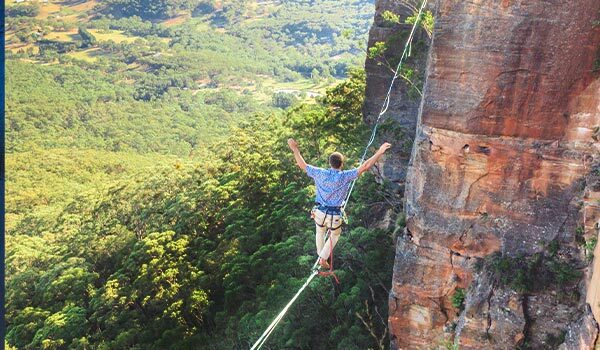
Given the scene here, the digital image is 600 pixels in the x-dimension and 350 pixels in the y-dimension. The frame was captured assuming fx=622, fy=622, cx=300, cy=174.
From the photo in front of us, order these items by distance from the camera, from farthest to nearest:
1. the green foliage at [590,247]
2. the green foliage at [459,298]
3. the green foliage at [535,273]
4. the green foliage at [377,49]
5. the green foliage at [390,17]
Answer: the green foliage at [377,49] → the green foliage at [390,17] → the green foliage at [459,298] → the green foliage at [535,273] → the green foliage at [590,247]

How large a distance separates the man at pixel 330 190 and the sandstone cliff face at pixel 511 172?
1937 mm

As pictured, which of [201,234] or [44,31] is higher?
[201,234]

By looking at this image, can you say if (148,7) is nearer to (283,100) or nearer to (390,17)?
(283,100)

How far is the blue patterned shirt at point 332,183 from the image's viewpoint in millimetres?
6766

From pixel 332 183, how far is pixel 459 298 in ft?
10.2

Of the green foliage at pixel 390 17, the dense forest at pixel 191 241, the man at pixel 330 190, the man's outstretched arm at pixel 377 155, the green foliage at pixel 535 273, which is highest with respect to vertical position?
the green foliage at pixel 390 17

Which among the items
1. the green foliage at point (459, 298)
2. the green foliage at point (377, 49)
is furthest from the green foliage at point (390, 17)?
the green foliage at point (459, 298)

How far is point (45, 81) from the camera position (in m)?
87.1

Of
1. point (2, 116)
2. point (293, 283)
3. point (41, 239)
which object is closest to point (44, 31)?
point (41, 239)

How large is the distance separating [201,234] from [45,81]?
7520 centimetres

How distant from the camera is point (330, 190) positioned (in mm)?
6832

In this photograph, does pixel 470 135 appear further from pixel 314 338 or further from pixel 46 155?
pixel 46 155

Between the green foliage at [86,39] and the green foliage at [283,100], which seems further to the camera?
the green foliage at [86,39]

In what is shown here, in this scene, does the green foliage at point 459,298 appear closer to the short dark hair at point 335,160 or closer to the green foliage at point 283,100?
the short dark hair at point 335,160
